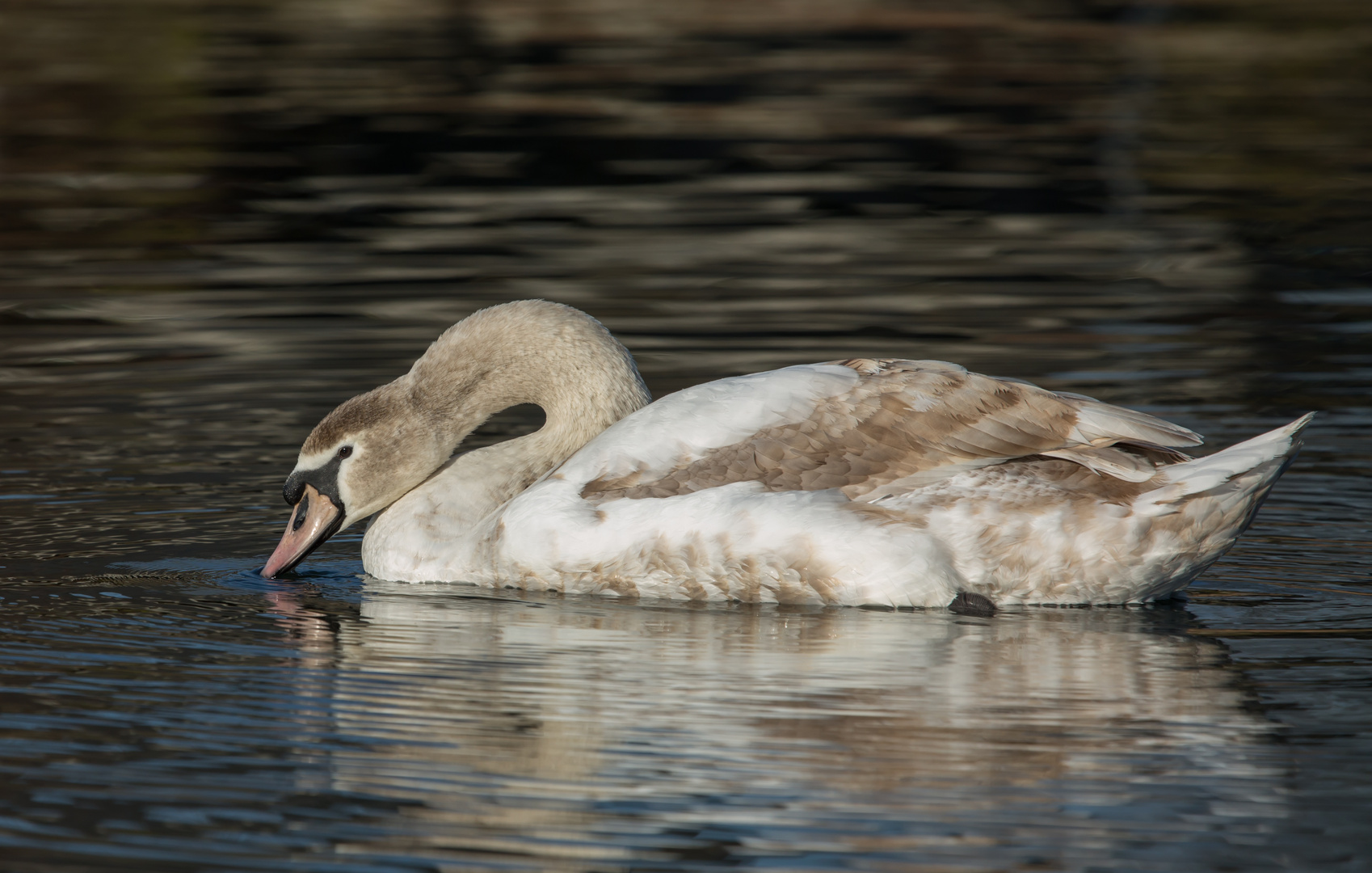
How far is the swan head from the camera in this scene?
7.34m

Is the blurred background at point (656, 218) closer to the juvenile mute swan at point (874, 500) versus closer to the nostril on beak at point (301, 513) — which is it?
the nostril on beak at point (301, 513)

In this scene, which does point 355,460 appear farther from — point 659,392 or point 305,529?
point 659,392

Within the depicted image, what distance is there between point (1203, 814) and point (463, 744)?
177cm

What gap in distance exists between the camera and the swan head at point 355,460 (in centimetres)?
734

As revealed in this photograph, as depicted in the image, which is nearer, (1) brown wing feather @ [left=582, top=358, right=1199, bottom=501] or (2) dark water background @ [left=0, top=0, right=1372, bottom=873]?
(2) dark water background @ [left=0, top=0, right=1372, bottom=873]

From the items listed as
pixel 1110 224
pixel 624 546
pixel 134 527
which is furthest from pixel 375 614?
pixel 1110 224

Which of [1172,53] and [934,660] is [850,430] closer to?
[934,660]

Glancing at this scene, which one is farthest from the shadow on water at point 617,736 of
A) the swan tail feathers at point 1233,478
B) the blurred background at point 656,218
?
the blurred background at point 656,218

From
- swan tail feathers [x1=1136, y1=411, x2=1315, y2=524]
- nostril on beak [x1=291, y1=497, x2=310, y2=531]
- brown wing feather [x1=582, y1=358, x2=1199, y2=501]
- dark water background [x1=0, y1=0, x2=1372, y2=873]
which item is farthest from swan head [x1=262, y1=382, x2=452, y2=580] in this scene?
swan tail feathers [x1=1136, y1=411, x2=1315, y2=524]

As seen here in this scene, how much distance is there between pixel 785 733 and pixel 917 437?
1.65 metres

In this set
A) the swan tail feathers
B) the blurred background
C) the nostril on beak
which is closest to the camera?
the swan tail feathers

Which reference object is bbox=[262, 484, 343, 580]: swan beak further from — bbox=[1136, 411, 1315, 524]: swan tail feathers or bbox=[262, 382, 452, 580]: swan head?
bbox=[1136, 411, 1315, 524]: swan tail feathers

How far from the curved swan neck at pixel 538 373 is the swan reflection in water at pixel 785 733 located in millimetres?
996

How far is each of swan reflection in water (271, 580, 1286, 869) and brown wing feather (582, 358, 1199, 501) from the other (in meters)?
0.43
